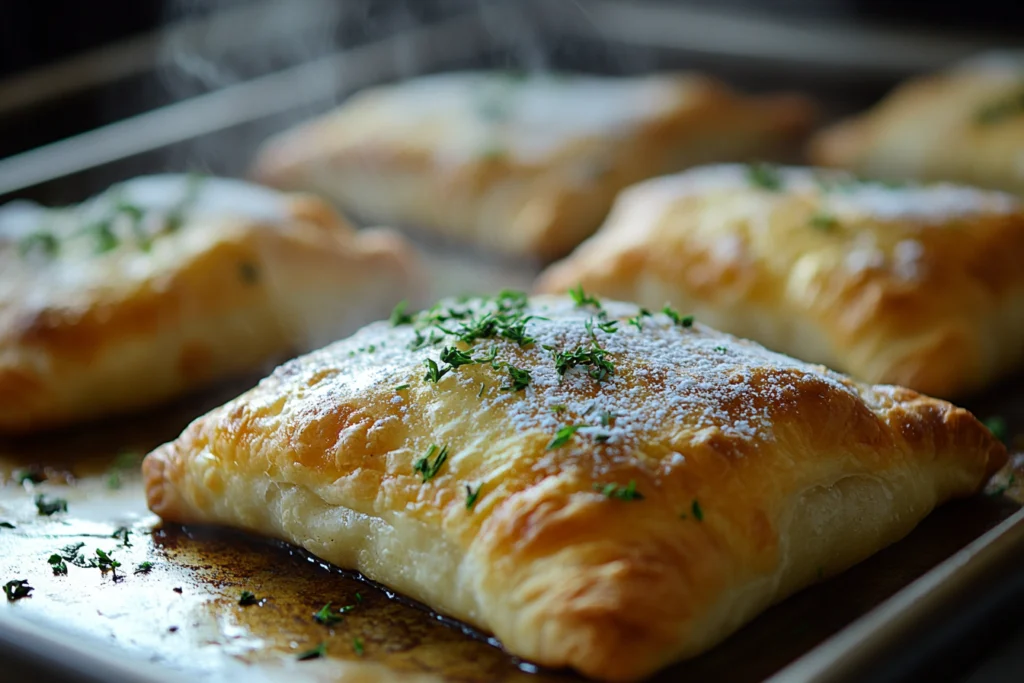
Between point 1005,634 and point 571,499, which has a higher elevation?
point 571,499

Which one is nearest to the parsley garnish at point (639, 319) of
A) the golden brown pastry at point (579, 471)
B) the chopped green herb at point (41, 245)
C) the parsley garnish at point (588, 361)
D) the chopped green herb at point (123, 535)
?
the golden brown pastry at point (579, 471)

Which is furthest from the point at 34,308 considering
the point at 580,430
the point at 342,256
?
the point at 580,430

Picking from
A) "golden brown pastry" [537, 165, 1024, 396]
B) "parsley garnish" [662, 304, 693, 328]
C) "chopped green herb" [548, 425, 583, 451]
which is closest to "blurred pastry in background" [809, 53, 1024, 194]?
"golden brown pastry" [537, 165, 1024, 396]

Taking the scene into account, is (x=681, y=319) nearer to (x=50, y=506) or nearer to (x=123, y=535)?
(x=123, y=535)

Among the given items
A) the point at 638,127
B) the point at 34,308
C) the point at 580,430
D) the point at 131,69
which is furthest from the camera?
the point at 131,69

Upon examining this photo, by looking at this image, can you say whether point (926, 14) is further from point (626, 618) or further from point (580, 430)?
point (626, 618)

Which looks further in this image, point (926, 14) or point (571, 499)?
point (926, 14)

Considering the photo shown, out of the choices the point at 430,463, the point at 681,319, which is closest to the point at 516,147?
the point at 681,319
